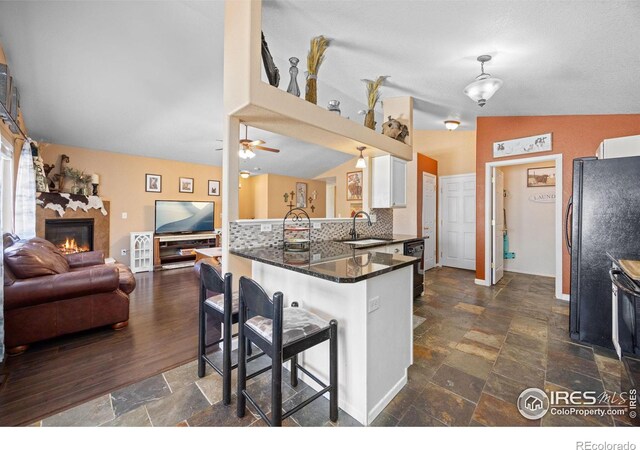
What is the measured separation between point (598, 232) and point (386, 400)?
242 centimetres

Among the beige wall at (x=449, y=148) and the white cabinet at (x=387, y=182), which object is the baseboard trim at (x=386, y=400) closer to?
the white cabinet at (x=387, y=182)

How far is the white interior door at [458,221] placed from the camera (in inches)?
217

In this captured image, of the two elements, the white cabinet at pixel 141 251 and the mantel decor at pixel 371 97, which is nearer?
the mantel decor at pixel 371 97

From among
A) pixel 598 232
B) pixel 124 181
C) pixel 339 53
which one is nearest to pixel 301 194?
pixel 124 181

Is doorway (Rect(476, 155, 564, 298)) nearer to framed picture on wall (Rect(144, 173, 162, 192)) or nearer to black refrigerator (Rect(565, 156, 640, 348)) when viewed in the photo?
black refrigerator (Rect(565, 156, 640, 348))

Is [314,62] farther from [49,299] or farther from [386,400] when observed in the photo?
[49,299]

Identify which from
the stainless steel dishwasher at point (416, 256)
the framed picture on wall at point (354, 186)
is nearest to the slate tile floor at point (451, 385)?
the stainless steel dishwasher at point (416, 256)

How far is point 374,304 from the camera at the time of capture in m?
1.55

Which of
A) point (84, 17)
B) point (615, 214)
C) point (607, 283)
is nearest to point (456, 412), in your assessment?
point (607, 283)

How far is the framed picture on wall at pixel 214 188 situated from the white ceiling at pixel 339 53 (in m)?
2.55

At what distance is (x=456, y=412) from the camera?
160 centimetres

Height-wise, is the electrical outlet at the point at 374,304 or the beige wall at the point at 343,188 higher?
the beige wall at the point at 343,188

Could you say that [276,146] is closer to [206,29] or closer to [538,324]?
[206,29]

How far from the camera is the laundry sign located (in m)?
4.79
